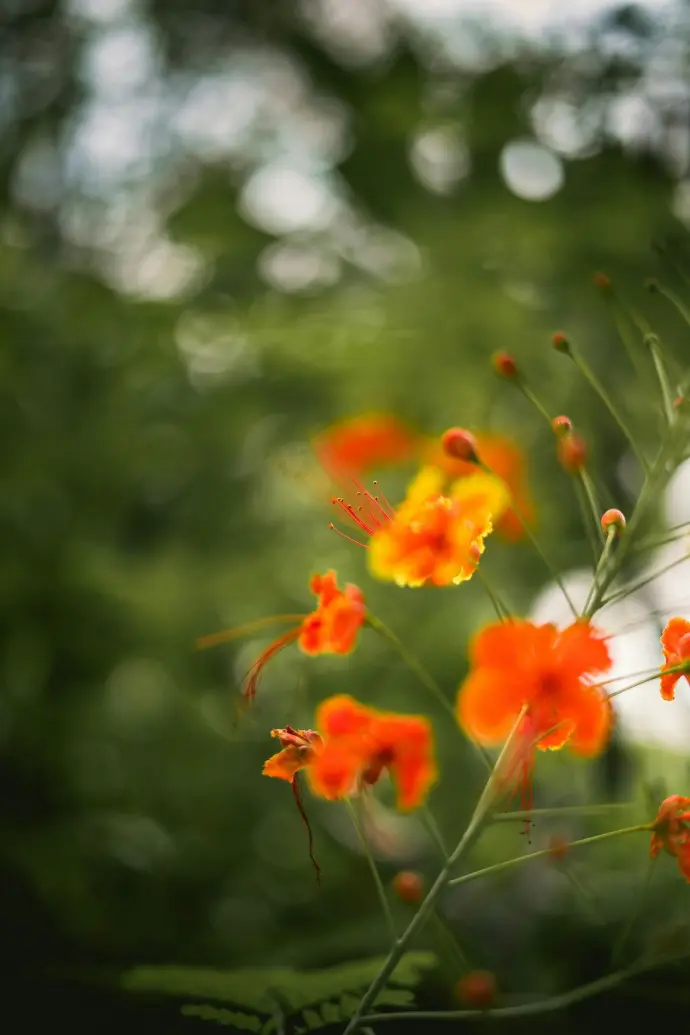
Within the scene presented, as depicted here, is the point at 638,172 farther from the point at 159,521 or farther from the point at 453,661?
the point at 159,521

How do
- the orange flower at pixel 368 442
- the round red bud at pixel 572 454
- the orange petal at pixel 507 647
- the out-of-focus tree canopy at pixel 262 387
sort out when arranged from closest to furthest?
the orange petal at pixel 507 647 < the round red bud at pixel 572 454 < the out-of-focus tree canopy at pixel 262 387 < the orange flower at pixel 368 442

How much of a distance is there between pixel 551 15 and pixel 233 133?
123cm

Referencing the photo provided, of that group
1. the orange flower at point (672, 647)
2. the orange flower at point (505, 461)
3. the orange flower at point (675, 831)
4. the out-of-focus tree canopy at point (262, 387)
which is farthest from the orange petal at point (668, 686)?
the orange flower at point (505, 461)

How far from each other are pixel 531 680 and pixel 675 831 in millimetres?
258

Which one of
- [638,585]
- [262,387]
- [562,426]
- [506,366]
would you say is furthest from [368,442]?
[638,585]

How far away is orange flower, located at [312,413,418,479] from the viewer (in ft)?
8.91

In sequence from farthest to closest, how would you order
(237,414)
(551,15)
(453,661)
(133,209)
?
1. (133,209)
2. (237,414)
3. (453,661)
4. (551,15)

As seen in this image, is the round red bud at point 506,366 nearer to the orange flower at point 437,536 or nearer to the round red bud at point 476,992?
the orange flower at point 437,536

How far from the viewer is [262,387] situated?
2.81 meters

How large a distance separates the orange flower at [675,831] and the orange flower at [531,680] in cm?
18

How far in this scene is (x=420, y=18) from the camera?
2.85 meters

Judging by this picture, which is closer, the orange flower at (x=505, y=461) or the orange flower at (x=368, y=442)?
the orange flower at (x=505, y=461)

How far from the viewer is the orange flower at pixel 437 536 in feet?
2.93

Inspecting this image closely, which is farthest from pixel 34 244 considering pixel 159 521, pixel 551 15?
pixel 551 15
